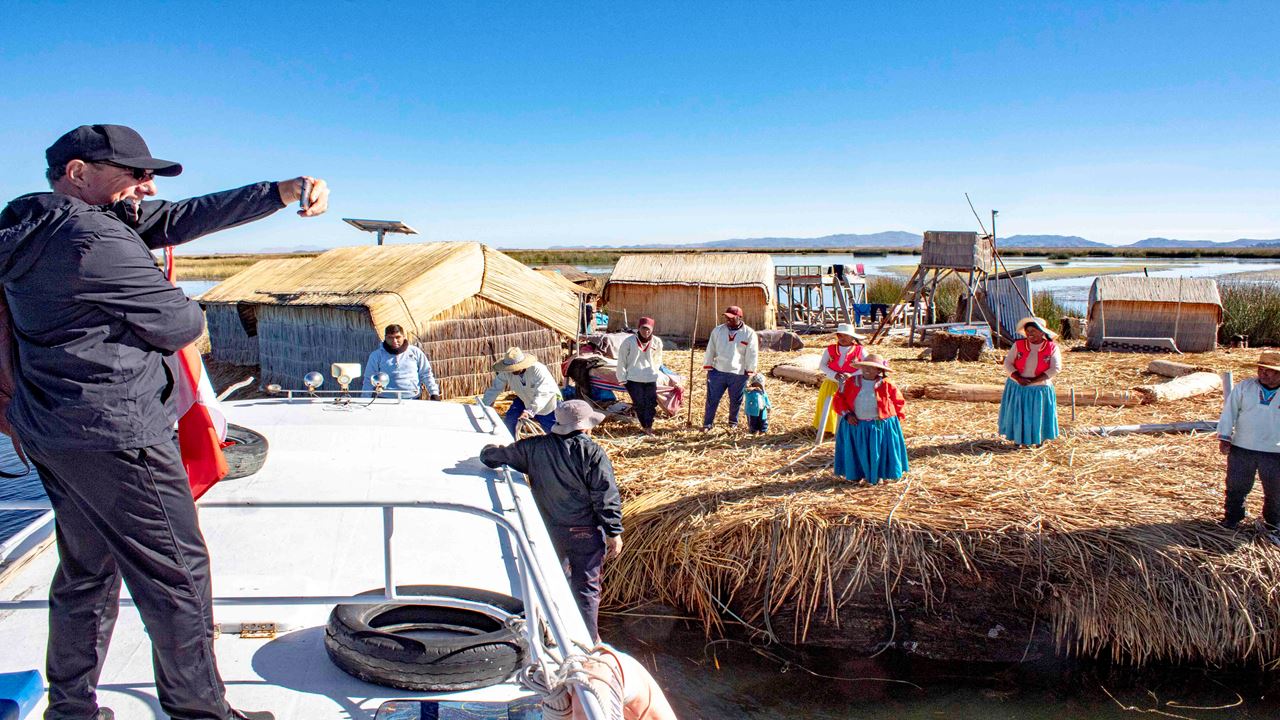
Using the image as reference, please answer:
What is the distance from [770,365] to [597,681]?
14.7 m

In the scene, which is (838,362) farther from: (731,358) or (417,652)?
(417,652)

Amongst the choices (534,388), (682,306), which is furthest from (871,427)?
(682,306)

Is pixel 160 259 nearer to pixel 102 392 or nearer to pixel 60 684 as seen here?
pixel 102 392

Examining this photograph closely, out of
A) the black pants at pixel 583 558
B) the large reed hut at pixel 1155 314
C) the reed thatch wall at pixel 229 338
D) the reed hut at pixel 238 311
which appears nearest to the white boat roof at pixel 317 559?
the black pants at pixel 583 558

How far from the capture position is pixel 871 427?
7.85m

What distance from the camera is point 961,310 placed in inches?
851

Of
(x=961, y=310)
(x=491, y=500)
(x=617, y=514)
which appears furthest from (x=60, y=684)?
(x=961, y=310)

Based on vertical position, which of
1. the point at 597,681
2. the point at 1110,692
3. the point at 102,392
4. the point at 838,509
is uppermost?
the point at 102,392

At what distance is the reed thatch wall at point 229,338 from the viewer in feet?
62.4

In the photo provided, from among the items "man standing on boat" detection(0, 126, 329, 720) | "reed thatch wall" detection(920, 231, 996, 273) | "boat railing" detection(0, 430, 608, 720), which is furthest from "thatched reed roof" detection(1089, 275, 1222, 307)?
"man standing on boat" detection(0, 126, 329, 720)

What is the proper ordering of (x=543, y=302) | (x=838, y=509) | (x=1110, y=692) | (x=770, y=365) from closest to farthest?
(x=1110, y=692) → (x=838, y=509) → (x=543, y=302) → (x=770, y=365)

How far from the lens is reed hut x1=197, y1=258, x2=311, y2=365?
17.3 meters

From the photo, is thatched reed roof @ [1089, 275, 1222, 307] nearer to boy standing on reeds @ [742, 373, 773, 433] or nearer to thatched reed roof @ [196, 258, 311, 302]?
boy standing on reeds @ [742, 373, 773, 433]

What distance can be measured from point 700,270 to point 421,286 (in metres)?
11.9
